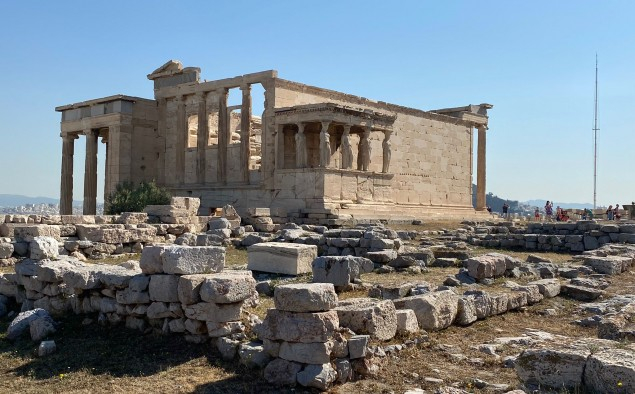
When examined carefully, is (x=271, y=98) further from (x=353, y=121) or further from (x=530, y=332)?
(x=530, y=332)

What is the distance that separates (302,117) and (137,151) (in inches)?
351

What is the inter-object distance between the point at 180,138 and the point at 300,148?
22.9 ft

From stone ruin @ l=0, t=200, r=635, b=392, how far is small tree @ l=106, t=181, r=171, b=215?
32.7ft

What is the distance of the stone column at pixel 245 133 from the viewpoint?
27406 millimetres

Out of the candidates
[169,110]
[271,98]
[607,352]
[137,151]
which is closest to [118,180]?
[137,151]

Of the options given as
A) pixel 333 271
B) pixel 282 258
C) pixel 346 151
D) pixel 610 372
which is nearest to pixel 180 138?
pixel 346 151

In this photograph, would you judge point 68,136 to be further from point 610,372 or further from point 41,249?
point 610,372

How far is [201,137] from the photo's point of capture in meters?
29.2

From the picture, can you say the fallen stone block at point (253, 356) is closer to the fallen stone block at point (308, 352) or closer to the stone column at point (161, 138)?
the fallen stone block at point (308, 352)

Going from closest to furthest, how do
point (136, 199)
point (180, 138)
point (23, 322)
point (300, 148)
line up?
point (23, 322) → point (300, 148) → point (136, 199) → point (180, 138)

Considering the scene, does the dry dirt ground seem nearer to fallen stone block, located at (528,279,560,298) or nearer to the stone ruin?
the stone ruin

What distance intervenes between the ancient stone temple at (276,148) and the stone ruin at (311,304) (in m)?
10.4

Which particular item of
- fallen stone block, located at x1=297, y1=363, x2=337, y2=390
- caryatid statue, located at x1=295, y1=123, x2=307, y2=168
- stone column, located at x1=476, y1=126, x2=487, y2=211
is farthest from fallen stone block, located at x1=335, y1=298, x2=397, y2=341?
stone column, located at x1=476, y1=126, x2=487, y2=211

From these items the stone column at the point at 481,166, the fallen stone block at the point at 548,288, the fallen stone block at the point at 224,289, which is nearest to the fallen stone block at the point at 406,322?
the fallen stone block at the point at 224,289
